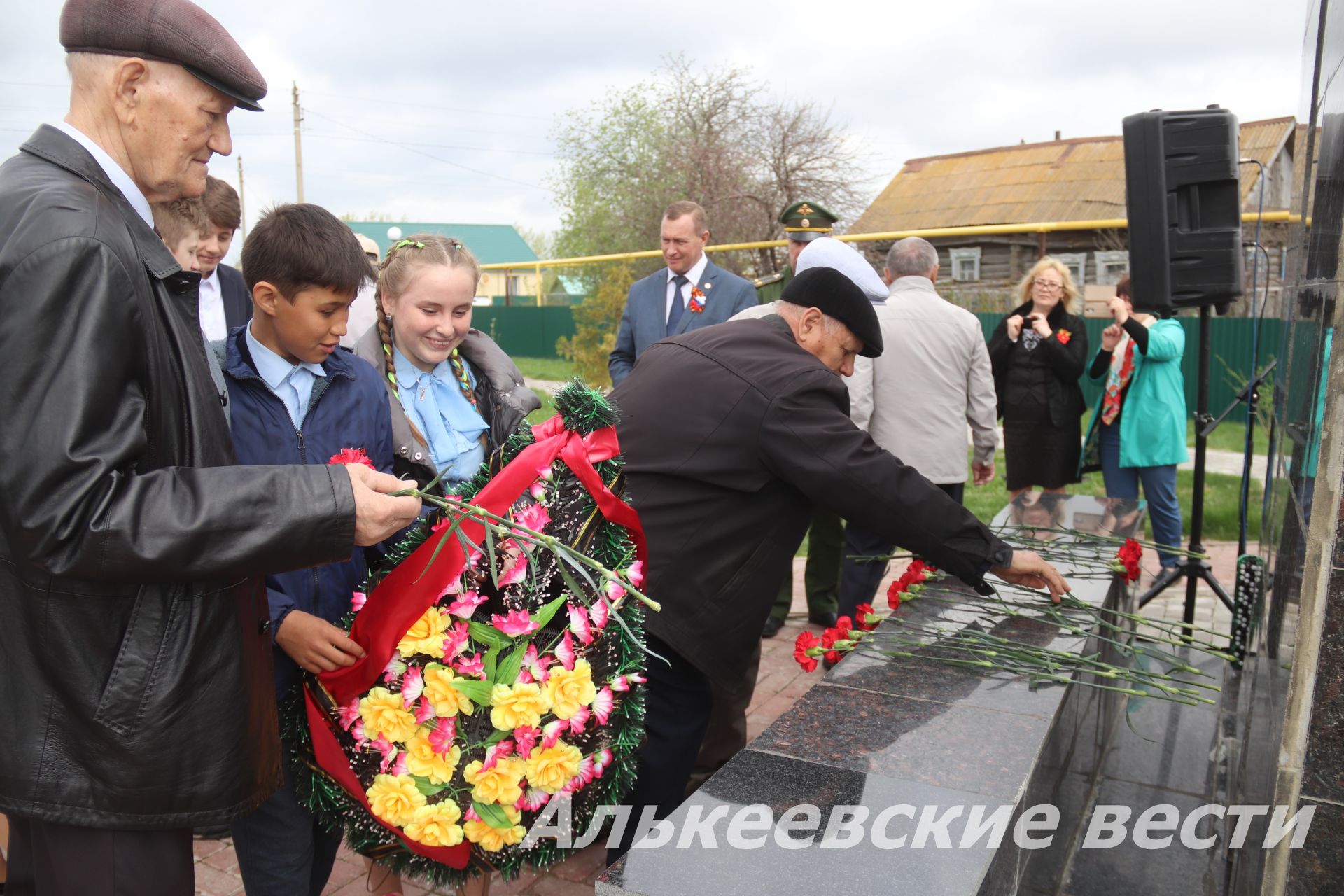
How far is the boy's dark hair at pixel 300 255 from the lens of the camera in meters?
2.26

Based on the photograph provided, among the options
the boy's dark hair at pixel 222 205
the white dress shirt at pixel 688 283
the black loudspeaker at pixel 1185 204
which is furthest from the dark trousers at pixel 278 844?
the black loudspeaker at pixel 1185 204

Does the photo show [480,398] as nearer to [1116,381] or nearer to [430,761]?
[430,761]

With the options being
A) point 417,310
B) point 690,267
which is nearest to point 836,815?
point 417,310

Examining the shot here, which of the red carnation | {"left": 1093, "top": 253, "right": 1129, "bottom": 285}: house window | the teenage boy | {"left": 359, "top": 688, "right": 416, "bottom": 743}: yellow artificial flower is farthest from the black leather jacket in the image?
{"left": 1093, "top": 253, "right": 1129, "bottom": 285}: house window

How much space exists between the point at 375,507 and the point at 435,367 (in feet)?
4.18

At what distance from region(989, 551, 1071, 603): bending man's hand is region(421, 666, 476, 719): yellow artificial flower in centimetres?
160

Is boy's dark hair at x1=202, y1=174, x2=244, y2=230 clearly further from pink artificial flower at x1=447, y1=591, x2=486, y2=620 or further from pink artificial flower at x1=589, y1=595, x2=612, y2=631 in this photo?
pink artificial flower at x1=589, y1=595, x2=612, y2=631

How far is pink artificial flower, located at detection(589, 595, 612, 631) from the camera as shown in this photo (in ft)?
6.91

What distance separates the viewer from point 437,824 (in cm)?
203

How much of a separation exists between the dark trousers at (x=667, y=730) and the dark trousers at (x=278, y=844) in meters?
0.92

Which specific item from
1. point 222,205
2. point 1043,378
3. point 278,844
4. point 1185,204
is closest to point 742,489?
point 278,844

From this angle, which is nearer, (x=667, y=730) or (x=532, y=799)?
(x=532, y=799)

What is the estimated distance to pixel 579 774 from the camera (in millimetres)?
2098

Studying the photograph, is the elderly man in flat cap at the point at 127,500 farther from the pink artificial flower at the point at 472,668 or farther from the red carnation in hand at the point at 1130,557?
the red carnation in hand at the point at 1130,557
